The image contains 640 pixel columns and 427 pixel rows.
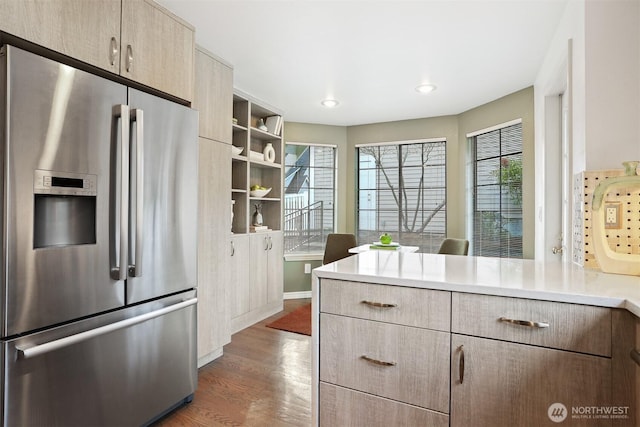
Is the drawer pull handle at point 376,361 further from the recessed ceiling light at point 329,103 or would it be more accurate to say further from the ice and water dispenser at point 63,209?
the recessed ceiling light at point 329,103

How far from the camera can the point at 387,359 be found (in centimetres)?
139

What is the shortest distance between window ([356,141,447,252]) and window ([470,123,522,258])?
50 centimetres

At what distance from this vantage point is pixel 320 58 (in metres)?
2.83

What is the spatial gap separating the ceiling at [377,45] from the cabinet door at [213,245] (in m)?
0.86

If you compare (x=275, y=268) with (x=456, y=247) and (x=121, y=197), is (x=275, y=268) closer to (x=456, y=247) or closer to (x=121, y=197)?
(x=456, y=247)

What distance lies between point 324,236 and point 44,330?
12.8ft

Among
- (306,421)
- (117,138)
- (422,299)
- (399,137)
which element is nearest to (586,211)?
(422,299)

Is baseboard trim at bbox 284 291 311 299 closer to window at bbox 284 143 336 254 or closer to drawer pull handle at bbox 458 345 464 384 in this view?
window at bbox 284 143 336 254

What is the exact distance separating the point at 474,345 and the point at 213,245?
2.09m

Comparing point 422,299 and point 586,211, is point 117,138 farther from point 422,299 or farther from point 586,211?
point 586,211

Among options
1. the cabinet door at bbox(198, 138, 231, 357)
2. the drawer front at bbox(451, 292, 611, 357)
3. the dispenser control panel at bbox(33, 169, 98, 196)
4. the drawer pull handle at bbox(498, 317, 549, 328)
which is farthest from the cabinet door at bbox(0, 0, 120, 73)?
the drawer pull handle at bbox(498, 317, 549, 328)

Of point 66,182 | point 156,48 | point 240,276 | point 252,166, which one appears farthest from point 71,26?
point 252,166

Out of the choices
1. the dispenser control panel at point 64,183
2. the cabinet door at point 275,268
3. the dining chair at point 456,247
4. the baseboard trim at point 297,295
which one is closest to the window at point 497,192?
the dining chair at point 456,247

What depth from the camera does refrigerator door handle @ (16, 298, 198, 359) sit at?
1336 mm
